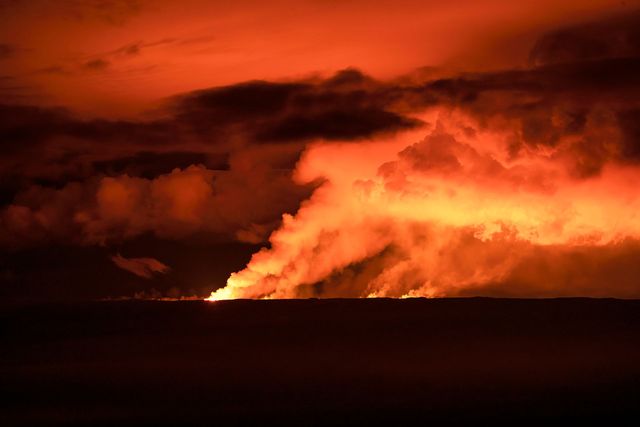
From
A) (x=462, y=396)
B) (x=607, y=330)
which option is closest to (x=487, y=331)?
(x=607, y=330)

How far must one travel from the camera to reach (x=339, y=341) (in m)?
55.9

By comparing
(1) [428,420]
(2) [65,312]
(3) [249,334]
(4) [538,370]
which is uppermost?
(2) [65,312]

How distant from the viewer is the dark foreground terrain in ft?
92.3

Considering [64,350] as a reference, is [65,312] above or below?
above

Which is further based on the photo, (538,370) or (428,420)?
(538,370)

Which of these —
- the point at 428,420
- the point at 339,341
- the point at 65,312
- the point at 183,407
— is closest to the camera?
the point at 428,420

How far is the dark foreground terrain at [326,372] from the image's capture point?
28.1 meters

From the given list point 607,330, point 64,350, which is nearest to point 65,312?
point 64,350

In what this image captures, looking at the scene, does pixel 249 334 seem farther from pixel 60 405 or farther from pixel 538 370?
pixel 60 405

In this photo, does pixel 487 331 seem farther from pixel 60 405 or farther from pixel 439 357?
pixel 60 405

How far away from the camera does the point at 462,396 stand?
31062 mm

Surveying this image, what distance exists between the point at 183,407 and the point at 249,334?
36.5m

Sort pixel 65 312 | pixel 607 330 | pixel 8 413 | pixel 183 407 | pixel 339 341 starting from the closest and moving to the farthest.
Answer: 1. pixel 8 413
2. pixel 183 407
3. pixel 339 341
4. pixel 607 330
5. pixel 65 312

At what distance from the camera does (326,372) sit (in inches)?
1533
